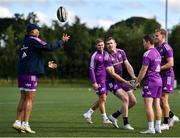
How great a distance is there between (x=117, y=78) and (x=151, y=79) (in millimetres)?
1048

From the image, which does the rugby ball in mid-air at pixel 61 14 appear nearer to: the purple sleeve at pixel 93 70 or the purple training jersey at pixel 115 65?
the purple sleeve at pixel 93 70

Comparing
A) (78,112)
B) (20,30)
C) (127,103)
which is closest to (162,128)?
(127,103)

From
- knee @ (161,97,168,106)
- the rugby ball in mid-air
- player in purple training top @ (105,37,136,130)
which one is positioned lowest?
knee @ (161,97,168,106)

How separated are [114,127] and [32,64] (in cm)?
271

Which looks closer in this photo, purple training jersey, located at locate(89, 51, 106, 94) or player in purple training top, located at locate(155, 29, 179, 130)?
player in purple training top, located at locate(155, 29, 179, 130)

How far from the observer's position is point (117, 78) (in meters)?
13.9

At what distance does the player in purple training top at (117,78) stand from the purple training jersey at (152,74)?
892mm

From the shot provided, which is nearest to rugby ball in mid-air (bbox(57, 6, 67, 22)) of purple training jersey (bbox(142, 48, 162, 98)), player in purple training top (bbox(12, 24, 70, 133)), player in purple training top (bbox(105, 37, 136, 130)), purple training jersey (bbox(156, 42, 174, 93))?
player in purple training top (bbox(105, 37, 136, 130))

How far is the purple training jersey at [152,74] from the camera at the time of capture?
1302 cm

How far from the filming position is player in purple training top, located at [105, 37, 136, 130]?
1411 centimetres

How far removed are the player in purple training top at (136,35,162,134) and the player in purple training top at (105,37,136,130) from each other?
0.89m

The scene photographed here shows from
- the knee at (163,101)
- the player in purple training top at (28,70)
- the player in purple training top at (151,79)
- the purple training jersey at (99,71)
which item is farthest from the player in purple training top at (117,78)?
the player in purple training top at (28,70)

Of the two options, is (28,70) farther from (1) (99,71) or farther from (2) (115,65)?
(1) (99,71)

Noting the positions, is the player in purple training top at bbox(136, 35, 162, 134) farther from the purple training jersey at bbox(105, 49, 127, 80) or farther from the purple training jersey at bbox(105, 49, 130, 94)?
the purple training jersey at bbox(105, 49, 127, 80)
